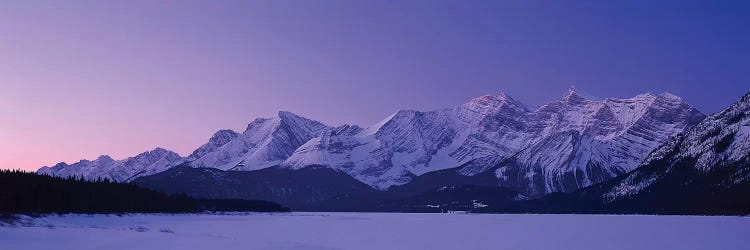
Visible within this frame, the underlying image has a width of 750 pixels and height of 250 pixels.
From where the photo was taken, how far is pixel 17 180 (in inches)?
4646

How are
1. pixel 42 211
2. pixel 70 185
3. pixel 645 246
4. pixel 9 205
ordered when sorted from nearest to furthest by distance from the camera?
1. pixel 645 246
2. pixel 9 205
3. pixel 42 211
4. pixel 70 185

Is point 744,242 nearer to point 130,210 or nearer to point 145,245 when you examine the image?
point 145,245

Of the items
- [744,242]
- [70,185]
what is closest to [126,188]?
[70,185]

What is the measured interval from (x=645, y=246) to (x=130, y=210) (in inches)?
4915

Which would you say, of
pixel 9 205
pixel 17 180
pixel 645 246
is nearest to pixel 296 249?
pixel 645 246

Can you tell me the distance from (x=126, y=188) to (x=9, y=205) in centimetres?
7437

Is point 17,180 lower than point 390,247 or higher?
higher

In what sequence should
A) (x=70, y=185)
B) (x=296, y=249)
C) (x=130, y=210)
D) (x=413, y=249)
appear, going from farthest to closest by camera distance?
(x=130, y=210) < (x=70, y=185) < (x=413, y=249) < (x=296, y=249)

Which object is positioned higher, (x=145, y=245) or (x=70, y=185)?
(x=70, y=185)

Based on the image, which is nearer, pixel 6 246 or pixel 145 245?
pixel 6 246

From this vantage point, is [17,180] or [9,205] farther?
[17,180]

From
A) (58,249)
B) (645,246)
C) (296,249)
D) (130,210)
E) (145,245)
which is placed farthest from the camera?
(130,210)

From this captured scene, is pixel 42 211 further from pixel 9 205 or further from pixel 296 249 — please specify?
pixel 296 249

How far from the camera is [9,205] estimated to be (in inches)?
4151
